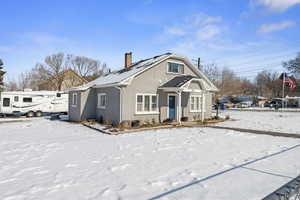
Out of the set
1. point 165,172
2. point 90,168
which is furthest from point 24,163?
point 165,172

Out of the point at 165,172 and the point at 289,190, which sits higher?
the point at 289,190

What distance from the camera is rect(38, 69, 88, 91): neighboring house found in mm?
38469

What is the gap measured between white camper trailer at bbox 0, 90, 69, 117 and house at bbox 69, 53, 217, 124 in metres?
6.33

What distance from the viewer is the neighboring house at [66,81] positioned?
3847cm

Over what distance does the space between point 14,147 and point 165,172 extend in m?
6.23

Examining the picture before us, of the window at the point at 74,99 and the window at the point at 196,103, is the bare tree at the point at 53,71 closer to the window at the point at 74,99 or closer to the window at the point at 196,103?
the window at the point at 74,99

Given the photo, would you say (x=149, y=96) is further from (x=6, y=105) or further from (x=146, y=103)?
(x=6, y=105)

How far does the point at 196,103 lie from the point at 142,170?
40.5ft

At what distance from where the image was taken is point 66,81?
40062 millimetres

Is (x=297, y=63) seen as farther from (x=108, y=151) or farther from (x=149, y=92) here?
(x=108, y=151)

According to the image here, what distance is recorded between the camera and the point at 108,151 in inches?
281

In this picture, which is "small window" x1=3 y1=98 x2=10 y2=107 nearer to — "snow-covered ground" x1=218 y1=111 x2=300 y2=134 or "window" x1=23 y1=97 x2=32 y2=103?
"window" x1=23 y1=97 x2=32 y2=103

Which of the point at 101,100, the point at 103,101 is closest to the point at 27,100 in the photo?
the point at 101,100

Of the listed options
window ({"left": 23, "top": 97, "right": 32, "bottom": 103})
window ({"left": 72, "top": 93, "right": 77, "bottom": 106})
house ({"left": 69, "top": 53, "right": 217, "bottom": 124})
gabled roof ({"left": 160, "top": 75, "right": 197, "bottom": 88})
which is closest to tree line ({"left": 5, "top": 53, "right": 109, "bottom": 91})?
window ({"left": 23, "top": 97, "right": 32, "bottom": 103})
